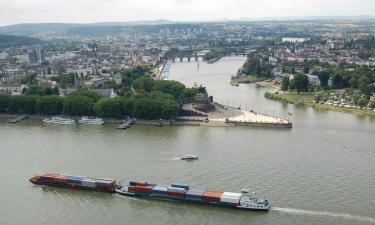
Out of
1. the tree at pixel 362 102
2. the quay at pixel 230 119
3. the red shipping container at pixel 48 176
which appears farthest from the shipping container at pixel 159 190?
the tree at pixel 362 102

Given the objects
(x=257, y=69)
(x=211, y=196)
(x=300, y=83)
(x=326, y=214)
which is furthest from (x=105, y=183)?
(x=257, y=69)

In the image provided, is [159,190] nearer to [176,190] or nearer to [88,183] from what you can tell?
[176,190]

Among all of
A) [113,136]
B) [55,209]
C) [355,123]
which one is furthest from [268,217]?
[355,123]

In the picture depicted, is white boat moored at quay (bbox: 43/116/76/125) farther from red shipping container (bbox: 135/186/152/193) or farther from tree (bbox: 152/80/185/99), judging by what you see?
red shipping container (bbox: 135/186/152/193)

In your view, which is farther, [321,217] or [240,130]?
[240,130]

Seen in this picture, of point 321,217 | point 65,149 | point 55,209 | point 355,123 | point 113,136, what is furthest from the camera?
point 355,123

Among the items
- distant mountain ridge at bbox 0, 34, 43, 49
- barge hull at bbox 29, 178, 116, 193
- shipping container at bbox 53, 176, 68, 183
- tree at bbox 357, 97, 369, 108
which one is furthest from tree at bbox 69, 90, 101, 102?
distant mountain ridge at bbox 0, 34, 43, 49

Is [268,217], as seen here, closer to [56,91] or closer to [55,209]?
[55,209]

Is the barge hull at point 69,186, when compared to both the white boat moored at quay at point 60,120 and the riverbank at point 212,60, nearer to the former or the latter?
the white boat moored at quay at point 60,120
